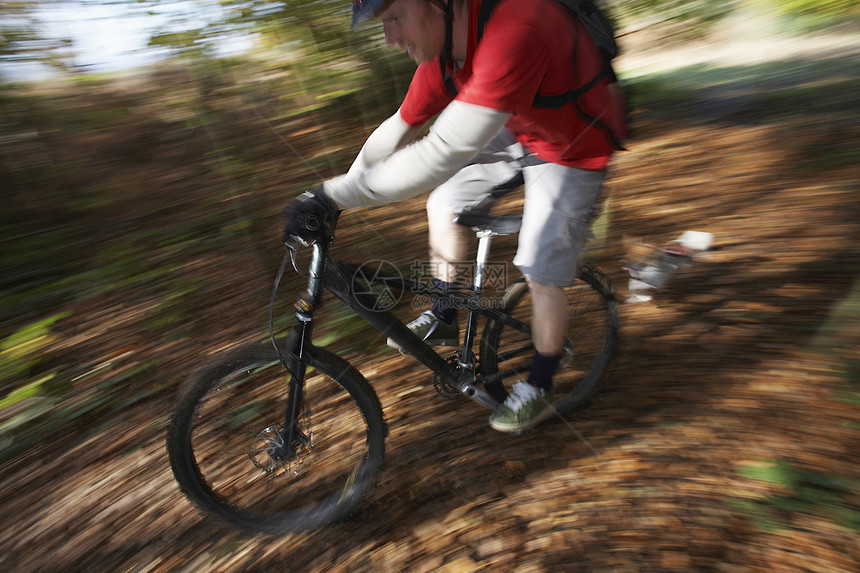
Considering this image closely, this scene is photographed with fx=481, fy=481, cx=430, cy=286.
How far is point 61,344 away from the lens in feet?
10.3

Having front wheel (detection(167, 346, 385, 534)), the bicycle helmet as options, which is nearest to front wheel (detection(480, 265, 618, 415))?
front wheel (detection(167, 346, 385, 534))

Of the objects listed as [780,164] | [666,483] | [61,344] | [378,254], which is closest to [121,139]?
[61,344]

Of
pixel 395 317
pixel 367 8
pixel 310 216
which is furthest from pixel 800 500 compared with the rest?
pixel 367 8

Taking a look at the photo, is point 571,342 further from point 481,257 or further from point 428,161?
point 428,161

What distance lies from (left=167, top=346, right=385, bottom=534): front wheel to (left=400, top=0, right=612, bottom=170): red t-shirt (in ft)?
3.45

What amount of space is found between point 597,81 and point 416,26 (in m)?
0.62

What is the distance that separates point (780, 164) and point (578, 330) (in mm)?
3401

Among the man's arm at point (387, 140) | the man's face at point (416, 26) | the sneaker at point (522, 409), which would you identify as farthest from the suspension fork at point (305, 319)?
the sneaker at point (522, 409)

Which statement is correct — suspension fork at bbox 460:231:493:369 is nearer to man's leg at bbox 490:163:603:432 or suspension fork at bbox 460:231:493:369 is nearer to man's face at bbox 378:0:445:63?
man's leg at bbox 490:163:603:432

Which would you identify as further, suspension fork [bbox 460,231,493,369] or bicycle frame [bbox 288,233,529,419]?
suspension fork [bbox 460,231,493,369]

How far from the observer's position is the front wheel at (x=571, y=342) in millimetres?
2277

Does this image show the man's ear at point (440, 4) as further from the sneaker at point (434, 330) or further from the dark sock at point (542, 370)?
the dark sock at point (542, 370)

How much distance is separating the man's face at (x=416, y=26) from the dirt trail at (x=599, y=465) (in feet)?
5.76

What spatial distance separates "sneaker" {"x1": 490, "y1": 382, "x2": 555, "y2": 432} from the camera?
2191 mm
